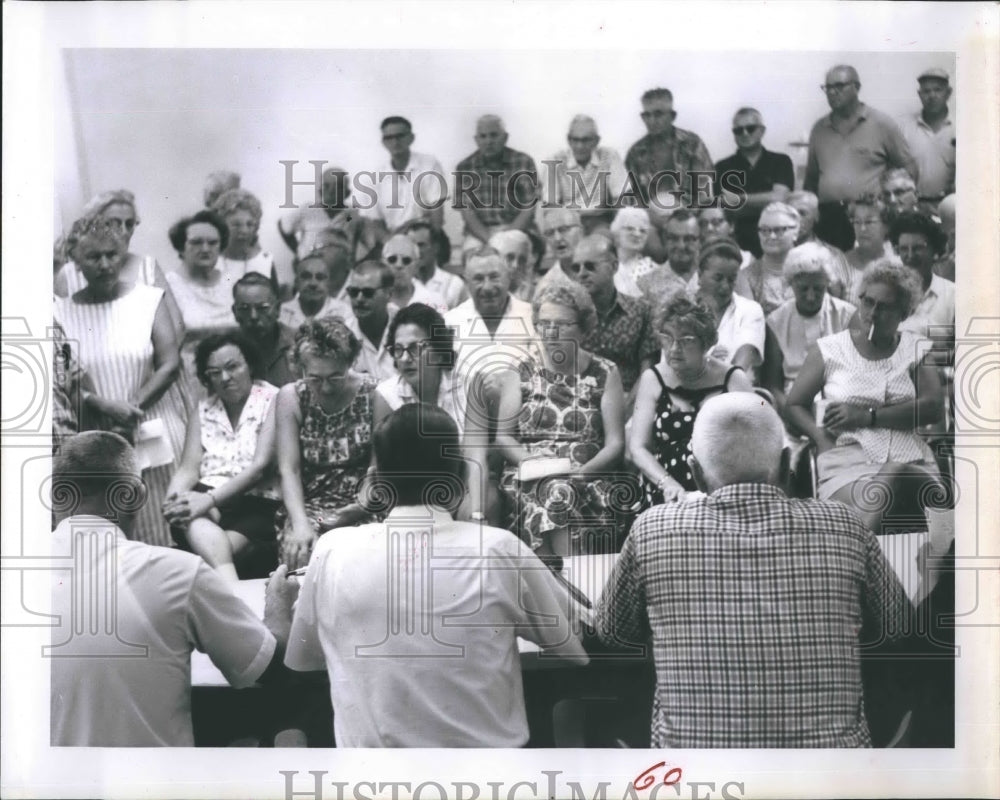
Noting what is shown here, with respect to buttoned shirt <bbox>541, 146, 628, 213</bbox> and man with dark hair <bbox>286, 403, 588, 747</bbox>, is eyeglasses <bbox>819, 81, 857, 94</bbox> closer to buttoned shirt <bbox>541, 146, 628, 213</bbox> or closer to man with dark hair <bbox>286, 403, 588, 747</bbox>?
buttoned shirt <bbox>541, 146, 628, 213</bbox>

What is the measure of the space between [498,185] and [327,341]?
29.4 inches

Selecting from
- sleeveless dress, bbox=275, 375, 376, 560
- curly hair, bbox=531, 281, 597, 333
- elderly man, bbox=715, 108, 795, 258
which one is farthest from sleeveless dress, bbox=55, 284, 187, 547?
elderly man, bbox=715, 108, 795, 258

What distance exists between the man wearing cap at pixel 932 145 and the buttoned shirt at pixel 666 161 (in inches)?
26.8

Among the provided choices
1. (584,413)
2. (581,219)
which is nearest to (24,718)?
(584,413)

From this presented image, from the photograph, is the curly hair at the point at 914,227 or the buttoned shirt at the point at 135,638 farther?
the curly hair at the point at 914,227

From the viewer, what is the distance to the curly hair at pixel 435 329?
3.71 meters

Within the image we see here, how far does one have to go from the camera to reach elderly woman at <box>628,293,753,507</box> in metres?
3.69

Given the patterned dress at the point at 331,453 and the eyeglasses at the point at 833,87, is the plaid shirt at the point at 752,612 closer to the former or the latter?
the patterned dress at the point at 331,453

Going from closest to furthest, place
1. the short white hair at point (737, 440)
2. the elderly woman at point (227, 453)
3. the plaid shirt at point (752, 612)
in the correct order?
the plaid shirt at point (752, 612)
the short white hair at point (737, 440)
the elderly woman at point (227, 453)

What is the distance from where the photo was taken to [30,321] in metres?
3.75

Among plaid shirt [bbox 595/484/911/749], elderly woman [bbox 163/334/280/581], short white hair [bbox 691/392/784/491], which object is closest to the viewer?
plaid shirt [bbox 595/484/911/749]

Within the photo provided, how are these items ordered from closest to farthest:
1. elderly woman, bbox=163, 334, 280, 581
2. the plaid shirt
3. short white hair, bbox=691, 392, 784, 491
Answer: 1. the plaid shirt
2. short white hair, bbox=691, 392, 784, 491
3. elderly woman, bbox=163, 334, 280, 581

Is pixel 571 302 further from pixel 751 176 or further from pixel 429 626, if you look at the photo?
pixel 429 626

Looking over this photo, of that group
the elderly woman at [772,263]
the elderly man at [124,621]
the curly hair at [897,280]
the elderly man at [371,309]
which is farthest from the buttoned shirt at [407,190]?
the curly hair at [897,280]
